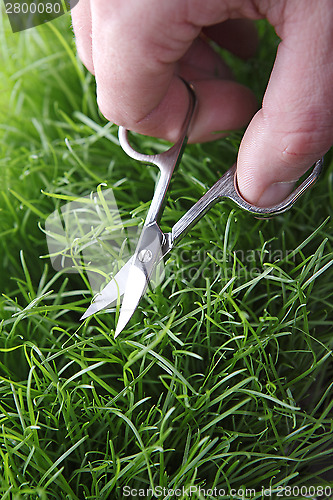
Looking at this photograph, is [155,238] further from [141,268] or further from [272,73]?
[272,73]

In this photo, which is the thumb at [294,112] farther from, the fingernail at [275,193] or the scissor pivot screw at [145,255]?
the scissor pivot screw at [145,255]

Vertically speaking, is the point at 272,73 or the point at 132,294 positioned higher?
the point at 272,73

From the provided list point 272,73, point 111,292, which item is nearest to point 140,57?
point 272,73

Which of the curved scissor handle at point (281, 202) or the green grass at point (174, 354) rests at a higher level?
the curved scissor handle at point (281, 202)

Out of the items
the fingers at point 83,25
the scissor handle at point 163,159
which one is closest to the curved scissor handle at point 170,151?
the scissor handle at point 163,159

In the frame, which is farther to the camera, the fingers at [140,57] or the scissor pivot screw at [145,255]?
the scissor pivot screw at [145,255]

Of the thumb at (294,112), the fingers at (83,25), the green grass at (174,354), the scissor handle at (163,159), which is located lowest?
the green grass at (174,354)
